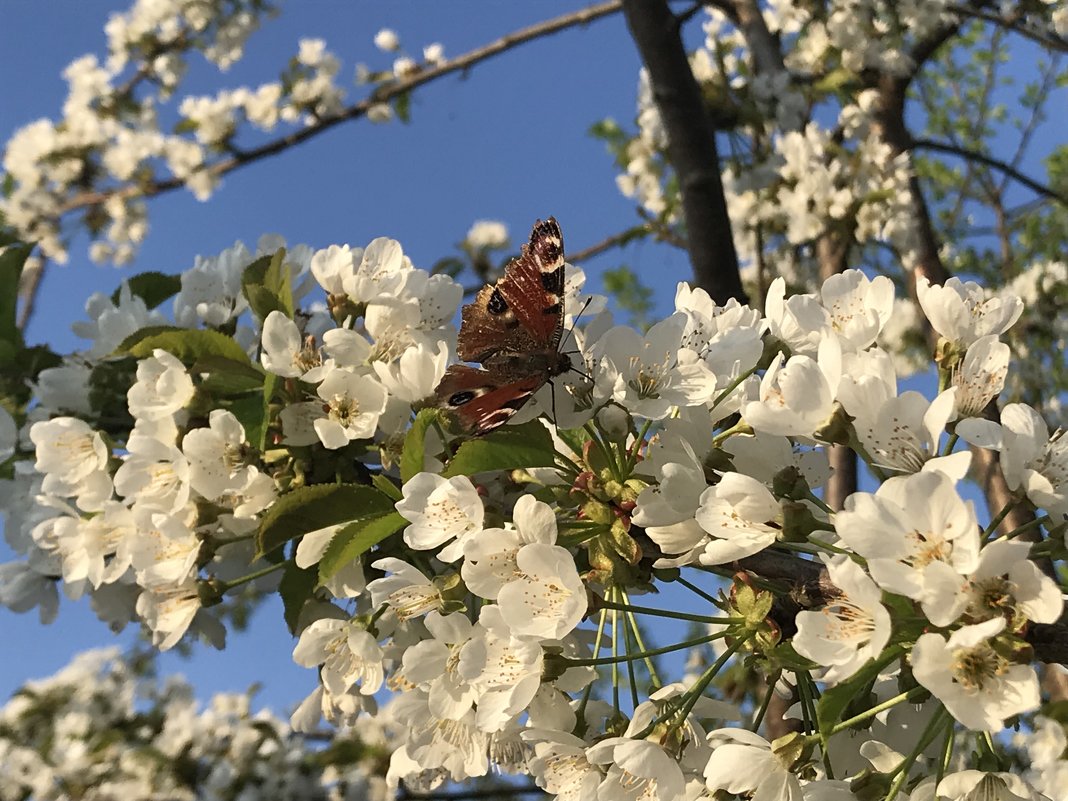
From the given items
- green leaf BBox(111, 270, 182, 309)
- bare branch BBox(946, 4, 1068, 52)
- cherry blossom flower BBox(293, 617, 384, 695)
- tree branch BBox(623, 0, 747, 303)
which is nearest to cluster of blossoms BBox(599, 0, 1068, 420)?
bare branch BBox(946, 4, 1068, 52)

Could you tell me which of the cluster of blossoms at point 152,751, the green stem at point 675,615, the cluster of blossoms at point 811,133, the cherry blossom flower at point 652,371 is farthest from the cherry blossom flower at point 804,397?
the cluster of blossoms at point 152,751

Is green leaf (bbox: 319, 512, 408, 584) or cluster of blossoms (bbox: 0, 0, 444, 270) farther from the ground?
cluster of blossoms (bbox: 0, 0, 444, 270)

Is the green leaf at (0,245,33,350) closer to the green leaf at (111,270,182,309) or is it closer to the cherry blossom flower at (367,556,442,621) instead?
the green leaf at (111,270,182,309)

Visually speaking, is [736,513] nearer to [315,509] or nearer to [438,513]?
[438,513]

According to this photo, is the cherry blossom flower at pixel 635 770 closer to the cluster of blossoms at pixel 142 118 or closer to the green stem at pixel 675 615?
the green stem at pixel 675 615

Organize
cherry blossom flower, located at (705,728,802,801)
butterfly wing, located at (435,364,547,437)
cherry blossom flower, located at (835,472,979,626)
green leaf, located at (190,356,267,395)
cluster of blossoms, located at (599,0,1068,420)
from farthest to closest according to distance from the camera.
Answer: cluster of blossoms, located at (599,0,1068,420) < green leaf, located at (190,356,267,395) < butterfly wing, located at (435,364,547,437) < cherry blossom flower, located at (705,728,802,801) < cherry blossom flower, located at (835,472,979,626)
